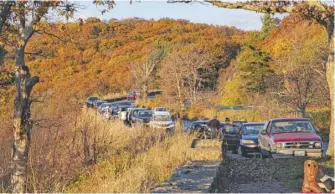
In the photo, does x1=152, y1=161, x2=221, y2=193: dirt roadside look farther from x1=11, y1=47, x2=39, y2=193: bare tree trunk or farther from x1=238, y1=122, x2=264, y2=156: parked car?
x1=238, y1=122, x2=264, y2=156: parked car

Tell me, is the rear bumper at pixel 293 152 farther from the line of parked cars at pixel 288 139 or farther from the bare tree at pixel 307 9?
the bare tree at pixel 307 9

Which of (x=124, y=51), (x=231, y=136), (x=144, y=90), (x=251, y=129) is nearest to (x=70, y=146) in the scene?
Answer: (x=251, y=129)

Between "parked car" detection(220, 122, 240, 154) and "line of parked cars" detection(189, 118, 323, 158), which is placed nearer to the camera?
"line of parked cars" detection(189, 118, 323, 158)

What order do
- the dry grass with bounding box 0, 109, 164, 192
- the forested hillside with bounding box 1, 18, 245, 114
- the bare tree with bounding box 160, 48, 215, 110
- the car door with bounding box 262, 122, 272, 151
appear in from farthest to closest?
the forested hillside with bounding box 1, 18, 245, 114 < the bare tree with bounding box 160, 48, 215, 110 < the car door with bounding box 262, 122, 272, 151 < the dry grass with bounding box 0, 109, 164, 192

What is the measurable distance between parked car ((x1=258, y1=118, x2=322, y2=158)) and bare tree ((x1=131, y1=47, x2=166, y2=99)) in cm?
5251

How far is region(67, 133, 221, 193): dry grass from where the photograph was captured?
9.55 metres

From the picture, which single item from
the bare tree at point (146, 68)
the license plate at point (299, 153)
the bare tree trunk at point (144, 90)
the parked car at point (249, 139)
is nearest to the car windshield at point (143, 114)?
the parked car at point (249, 139)

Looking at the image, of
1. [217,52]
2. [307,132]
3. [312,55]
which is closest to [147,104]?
[217,52]

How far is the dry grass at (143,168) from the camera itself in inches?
376

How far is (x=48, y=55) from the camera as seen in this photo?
12.1 m

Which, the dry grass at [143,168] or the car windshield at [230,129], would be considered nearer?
the dry grass at [143,168]

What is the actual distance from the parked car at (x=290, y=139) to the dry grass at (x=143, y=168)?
10.3 ft

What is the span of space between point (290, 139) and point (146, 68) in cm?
5734

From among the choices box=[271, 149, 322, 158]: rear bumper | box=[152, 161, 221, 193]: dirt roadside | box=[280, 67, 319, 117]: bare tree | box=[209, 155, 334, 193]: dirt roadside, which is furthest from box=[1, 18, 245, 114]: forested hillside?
box=[152, 161, 221, 193]: dirt roadside
